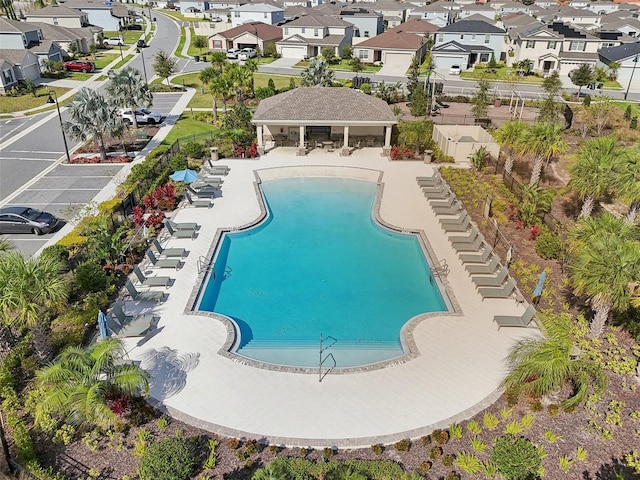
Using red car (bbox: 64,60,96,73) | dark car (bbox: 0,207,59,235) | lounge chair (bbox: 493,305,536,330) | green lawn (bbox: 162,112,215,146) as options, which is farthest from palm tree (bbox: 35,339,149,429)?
red car (bbox: 64,60,96,73)

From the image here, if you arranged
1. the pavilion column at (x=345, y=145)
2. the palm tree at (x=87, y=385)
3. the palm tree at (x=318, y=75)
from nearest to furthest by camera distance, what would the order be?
the palm tree at (x=87, y=385)
the pavilion column at (x=345, y=145)
the palm tree at (x=318, y=75)

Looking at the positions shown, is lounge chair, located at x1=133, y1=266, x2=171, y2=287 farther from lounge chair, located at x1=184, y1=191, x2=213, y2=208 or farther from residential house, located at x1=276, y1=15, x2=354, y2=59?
residential house, located at x1=276, y1=15, x2=354, y2=59

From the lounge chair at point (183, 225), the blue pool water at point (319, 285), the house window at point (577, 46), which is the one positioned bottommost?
the blue pool water at point (319, 285)

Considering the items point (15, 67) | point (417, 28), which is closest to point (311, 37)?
point (417, 28)

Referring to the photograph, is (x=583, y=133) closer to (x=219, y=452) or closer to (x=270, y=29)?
(x=219, y=452)

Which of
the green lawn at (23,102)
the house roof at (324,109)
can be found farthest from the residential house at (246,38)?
the house roof at (324,109)

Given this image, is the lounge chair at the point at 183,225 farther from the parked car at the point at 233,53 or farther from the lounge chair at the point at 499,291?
the parked car at the point at 233,53

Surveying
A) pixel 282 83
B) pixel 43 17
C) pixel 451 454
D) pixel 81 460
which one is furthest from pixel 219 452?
pixel 43 17

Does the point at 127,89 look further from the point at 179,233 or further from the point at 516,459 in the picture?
the point at 516,459
